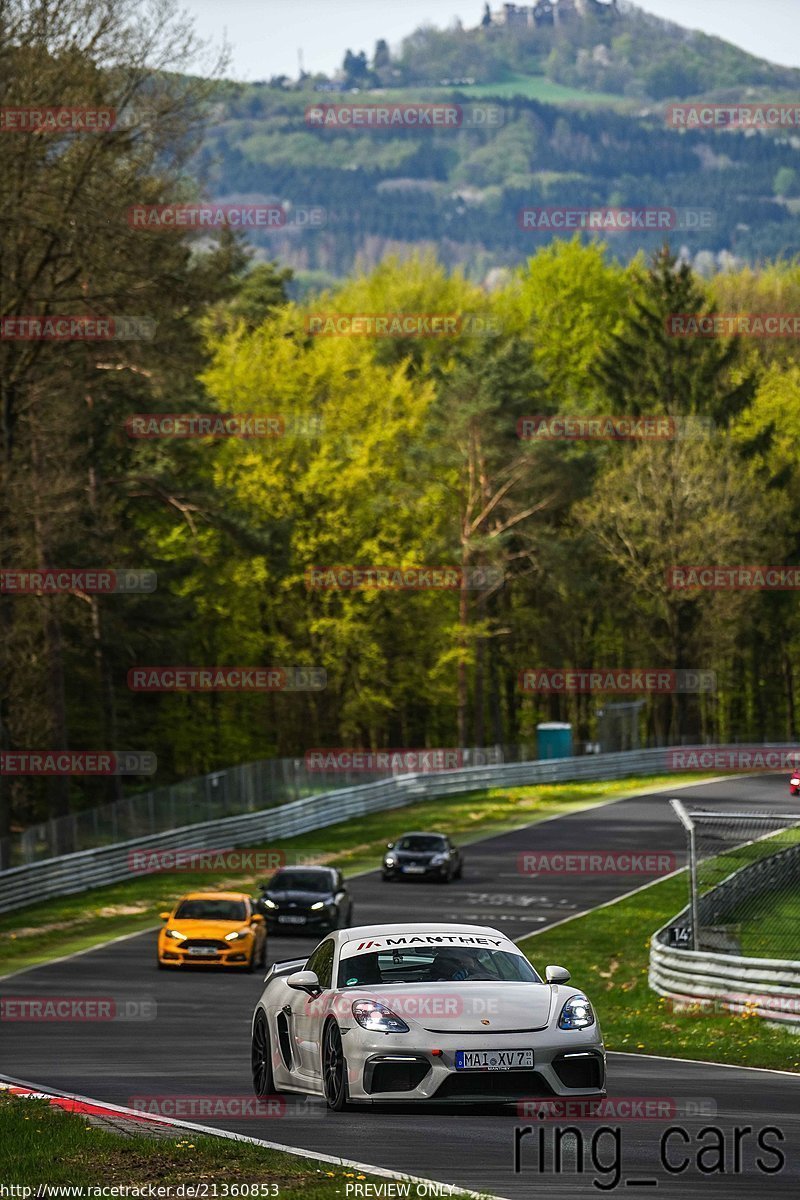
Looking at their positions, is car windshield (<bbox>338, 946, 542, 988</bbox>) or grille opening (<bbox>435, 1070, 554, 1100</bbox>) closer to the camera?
grille opening (<bbox>435, 1070, 554, 1100</bbox>)

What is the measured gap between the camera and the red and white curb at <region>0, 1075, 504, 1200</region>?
955 centimetres

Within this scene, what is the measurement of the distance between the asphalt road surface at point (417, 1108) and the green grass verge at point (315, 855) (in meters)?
2.52

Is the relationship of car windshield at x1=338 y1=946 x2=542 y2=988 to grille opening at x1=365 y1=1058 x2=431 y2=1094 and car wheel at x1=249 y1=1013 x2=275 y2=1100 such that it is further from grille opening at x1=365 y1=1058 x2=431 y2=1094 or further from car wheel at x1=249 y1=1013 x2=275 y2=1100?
car wheel at x1=249 y1=1013 x2=275 y2=1100

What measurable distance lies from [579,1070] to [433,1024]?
94 cm

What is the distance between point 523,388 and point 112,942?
1717 inches

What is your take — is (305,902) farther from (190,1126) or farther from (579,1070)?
(579,1070)

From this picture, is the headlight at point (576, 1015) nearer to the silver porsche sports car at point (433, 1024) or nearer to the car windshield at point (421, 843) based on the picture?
the silver porsche sports car at point (433, 1024)

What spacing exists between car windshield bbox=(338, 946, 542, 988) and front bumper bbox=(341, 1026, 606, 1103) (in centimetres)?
79

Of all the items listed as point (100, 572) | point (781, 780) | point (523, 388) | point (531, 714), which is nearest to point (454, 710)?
point (531, 714)

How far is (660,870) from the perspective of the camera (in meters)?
42.1

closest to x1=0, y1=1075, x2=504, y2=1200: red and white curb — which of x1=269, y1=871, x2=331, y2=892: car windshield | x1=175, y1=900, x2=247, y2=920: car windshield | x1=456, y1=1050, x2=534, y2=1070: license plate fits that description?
x1=456, y1=1050, x2=534, y2=1070: license plate

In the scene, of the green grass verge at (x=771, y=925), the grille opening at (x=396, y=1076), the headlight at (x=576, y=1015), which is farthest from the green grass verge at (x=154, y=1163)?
the green grass verge at (x=771, y=925)

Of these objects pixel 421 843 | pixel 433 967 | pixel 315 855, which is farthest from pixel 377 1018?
pixel 315 855

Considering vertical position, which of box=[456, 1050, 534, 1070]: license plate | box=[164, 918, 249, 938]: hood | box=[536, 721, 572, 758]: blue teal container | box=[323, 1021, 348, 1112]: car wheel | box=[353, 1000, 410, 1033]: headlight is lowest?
box=[536, 721, 572, 758]: blue teal container
